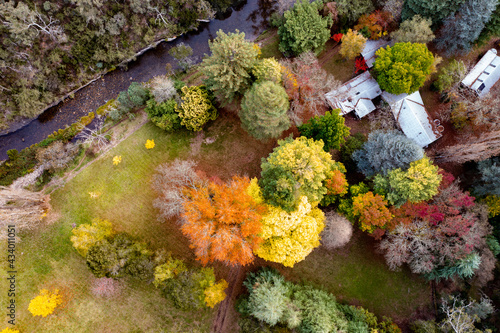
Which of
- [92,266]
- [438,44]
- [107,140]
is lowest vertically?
[92,266]

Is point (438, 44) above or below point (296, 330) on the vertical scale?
above

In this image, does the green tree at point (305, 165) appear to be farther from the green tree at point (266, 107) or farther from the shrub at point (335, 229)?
the shrub at point (335, 229)

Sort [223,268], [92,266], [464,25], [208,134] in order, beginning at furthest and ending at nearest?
[208,134] < [223,268] < [464,25] < [92,266]

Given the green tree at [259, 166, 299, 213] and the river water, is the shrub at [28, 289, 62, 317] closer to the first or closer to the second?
the river water

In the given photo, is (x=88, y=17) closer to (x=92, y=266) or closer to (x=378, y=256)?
(x=92, y=266)

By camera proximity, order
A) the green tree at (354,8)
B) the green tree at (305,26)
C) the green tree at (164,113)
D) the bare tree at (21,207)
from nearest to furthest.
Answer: the bare tree at (21,207), the green tree at (305,26), the green tree at (164,113), the green tree at (354,8)

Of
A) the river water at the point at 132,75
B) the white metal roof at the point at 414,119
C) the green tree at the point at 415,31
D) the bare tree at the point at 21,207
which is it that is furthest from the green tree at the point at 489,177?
the bare tree at the point at 21,207

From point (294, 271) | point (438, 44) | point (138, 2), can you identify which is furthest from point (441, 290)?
point (138, 2)
